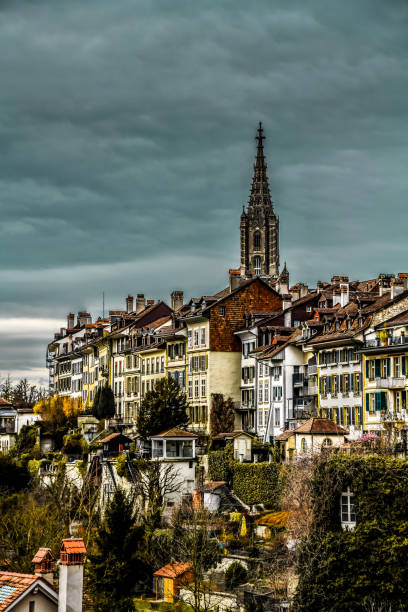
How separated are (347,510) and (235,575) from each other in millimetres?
8763

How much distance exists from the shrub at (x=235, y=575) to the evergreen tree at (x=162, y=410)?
27.9m

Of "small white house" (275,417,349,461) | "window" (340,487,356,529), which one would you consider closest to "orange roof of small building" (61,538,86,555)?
"window" (340,487,356,529)

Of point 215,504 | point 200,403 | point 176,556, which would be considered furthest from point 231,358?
point 176,556

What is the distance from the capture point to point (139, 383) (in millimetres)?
113188

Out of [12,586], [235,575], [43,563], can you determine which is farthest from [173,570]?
[12,586]

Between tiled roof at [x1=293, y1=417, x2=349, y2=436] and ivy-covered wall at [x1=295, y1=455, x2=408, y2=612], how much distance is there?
16.6 meters

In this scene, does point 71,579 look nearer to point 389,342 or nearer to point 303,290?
point 389,342

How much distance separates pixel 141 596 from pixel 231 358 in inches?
1551

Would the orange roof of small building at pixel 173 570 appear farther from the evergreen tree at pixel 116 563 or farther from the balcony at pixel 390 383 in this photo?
the balcony at pixel 390 383

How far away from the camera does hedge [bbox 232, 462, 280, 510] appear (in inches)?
2862

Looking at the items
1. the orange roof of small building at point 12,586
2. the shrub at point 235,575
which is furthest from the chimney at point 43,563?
the shrub at point 235,575

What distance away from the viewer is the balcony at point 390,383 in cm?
7350

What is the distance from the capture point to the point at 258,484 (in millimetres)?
74125

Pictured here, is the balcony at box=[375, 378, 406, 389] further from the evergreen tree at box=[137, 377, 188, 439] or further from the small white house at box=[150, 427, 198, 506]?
the evergreen tree at box=[137, 377, 188, 439]
